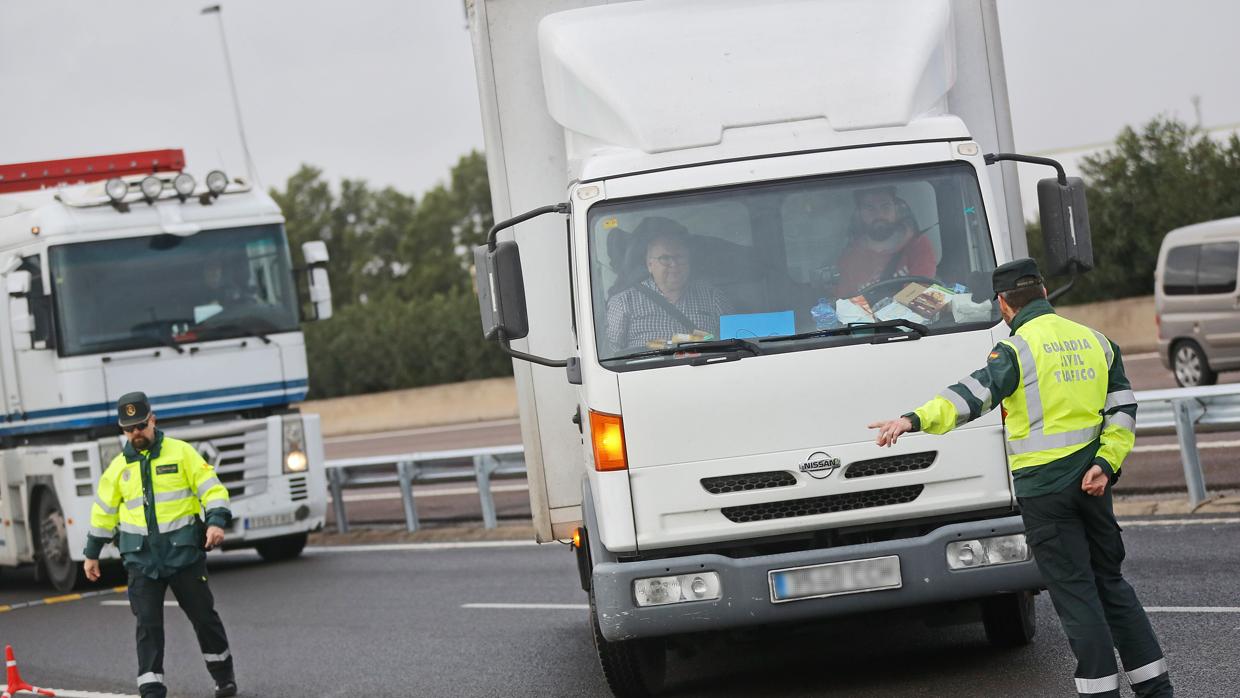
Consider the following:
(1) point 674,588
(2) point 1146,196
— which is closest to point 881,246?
(1) point 674,588

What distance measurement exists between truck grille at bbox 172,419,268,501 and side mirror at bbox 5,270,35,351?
1.74m

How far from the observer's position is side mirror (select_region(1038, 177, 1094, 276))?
699 cm

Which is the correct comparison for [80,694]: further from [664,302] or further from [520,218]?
[664,302]

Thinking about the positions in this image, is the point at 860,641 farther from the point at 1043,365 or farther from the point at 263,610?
the point at 263,610

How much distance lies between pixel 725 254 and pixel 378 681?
386cm

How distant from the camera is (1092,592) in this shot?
595cm

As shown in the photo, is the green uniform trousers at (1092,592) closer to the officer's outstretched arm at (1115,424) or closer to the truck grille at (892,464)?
the officer's outstretched arm at (1115,424)

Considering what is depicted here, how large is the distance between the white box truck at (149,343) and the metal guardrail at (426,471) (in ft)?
5.03

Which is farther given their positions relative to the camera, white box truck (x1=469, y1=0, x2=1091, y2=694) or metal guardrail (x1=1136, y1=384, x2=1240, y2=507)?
metal guardrail (x1=1136, y1=384, x2=1240, y2=507)

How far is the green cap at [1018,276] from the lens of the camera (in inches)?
242

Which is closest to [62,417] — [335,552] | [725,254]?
[335,552]

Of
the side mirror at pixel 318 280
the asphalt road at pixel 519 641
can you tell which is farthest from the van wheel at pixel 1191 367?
the side mirror at pixel 318 280

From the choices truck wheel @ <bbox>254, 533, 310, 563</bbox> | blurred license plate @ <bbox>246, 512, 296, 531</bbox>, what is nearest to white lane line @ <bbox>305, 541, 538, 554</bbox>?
truck wheel @ <bbox>254, 533, 310, 563</bbox>

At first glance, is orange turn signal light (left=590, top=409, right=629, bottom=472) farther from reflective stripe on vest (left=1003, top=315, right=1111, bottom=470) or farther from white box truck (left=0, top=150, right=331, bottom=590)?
white box truck (left=0, top=150, right=331, bottom=590)
